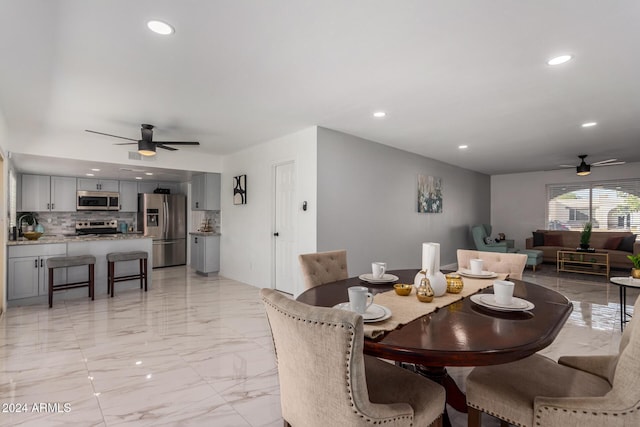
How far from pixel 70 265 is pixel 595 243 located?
32.8 feet

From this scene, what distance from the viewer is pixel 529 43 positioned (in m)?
2.18

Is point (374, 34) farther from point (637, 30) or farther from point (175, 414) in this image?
point (175, 414)

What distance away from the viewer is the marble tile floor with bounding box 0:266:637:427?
197cm

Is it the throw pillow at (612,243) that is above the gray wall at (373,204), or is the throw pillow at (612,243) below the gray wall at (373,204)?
below

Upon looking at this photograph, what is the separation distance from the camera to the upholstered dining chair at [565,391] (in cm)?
113

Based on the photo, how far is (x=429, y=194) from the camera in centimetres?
632

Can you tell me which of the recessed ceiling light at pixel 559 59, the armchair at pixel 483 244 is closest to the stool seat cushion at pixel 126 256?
the recessed ceiling light at pixel 559 59

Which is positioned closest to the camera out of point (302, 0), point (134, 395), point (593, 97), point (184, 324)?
point (302, 0)

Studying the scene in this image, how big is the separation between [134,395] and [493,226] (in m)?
9.45

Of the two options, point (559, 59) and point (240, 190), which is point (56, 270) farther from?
point (559, 59)

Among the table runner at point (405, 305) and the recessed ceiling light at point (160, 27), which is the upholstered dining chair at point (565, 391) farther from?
the recessed ceiling light at point (160, 27)

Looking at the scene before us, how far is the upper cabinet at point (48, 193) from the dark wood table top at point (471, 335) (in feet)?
23.2

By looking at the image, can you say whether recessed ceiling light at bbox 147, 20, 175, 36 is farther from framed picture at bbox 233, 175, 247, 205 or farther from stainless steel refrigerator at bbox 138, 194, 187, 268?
stainless steel refrigerator at bbox 138, 194, 187, 268

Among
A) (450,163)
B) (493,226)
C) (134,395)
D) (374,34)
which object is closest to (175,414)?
(134,395)
